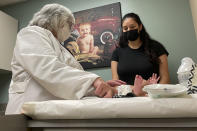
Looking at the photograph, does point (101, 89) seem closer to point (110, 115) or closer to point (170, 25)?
point (110, 115)

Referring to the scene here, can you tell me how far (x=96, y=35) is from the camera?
1.72m

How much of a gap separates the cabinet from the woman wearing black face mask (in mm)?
1090

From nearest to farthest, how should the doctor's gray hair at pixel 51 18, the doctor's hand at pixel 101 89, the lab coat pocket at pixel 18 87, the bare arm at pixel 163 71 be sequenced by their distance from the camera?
1. the doctor's hand at pixel 101 89
2. the lab coat pocket at pixel 18 87
3. the doctor's gray hair at pixel 51 18
4. the bare arm at pixel 163 71

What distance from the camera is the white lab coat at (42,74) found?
712 millimetres

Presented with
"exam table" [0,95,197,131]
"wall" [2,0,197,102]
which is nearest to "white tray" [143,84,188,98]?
"exam table" [0,95,197,131]

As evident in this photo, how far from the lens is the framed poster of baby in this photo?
165 cm

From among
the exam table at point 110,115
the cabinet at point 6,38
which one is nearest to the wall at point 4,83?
the cabinet at point 6,38

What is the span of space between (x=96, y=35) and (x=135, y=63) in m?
0.54

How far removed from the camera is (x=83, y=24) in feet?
5.93

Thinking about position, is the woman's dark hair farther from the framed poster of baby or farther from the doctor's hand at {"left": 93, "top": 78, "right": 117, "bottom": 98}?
the doctor's hand at {"left": 93, "top": 78, "right": 117, "bottom": 98}

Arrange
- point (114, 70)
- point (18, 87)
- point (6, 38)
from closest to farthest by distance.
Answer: point (18, 87), point (114, 70), point (6, 38)

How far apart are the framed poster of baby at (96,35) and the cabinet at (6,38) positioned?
2.00ft

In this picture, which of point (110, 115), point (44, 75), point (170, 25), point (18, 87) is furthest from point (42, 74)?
point (170, 25)

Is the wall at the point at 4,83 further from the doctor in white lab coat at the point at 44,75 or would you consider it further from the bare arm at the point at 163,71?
the bare arm at the point at 163,71
